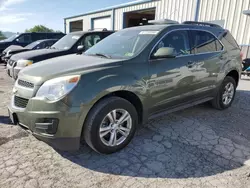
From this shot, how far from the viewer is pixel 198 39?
407 cm

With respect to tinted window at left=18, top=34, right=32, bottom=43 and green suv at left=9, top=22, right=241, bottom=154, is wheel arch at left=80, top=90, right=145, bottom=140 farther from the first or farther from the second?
tinted window at left=18, top=34, right=32, bottom=43

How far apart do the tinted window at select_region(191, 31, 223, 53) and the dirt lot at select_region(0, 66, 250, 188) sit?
4.81ft

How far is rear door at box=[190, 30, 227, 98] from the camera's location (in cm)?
396

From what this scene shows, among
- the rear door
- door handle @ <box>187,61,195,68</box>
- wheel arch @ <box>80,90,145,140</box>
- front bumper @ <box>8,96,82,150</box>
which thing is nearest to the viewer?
front bumper @ <box>8,96,82,150</box>

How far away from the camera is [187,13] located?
1214 cm

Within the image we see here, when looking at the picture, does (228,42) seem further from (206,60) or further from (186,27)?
(186,27)

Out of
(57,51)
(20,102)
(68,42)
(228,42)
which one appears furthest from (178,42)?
(68,42)

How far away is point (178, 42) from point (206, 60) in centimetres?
74

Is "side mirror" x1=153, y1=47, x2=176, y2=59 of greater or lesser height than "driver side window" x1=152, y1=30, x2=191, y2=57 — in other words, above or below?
below

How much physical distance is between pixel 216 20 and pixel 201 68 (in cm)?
833

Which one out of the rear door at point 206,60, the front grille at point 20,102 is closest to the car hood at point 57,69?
the front grille at point 20,102

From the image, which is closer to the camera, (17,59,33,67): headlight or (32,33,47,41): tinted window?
(17,59,33,67): headlight

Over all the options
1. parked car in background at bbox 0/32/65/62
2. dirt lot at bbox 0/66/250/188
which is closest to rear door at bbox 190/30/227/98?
dirt lot at bbox 0/66/250/188

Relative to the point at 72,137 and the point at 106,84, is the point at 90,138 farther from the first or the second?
the point at 106,84
